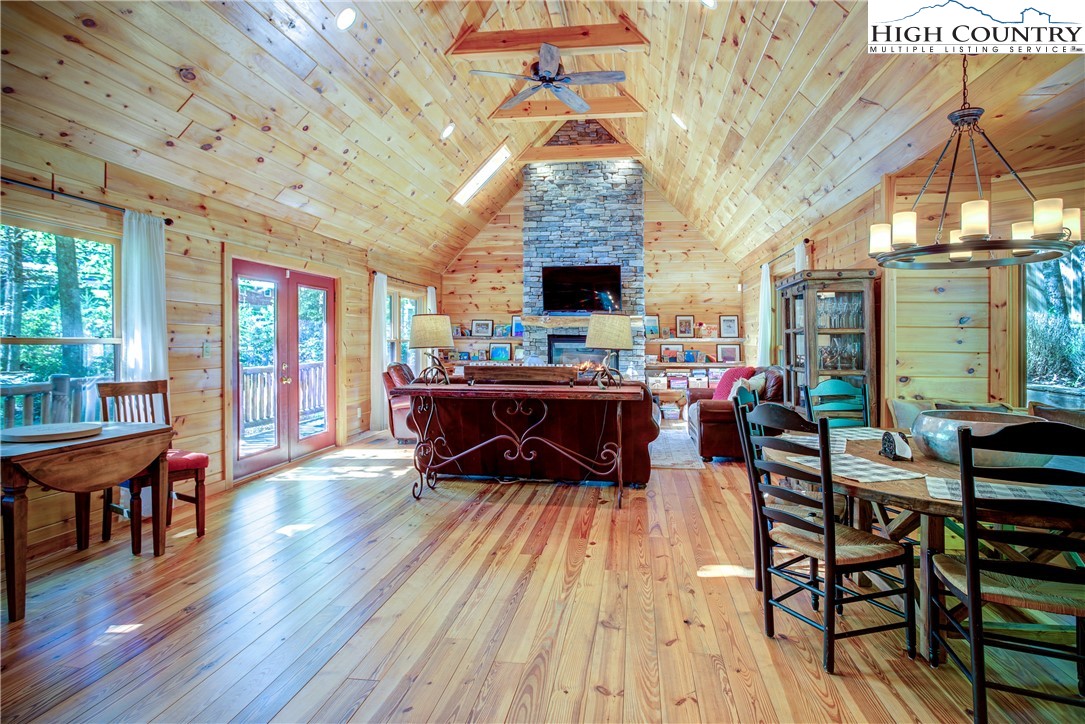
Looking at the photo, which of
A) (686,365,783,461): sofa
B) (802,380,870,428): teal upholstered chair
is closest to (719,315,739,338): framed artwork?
(686,365,783,461): sofa

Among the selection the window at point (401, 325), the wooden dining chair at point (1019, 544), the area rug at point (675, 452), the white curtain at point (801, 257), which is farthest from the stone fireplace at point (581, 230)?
the wooden dining chair at point (1019, 544)

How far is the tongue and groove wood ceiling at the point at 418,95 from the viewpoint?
2.55m

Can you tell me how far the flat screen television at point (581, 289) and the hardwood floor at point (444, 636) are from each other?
5273mm

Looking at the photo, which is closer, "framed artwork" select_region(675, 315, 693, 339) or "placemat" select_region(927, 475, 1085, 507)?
"placemat" select_region(927, 475, 1085, 507)

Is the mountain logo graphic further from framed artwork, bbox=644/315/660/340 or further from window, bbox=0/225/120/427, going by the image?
framed artwork, bbox=644/315/660/340

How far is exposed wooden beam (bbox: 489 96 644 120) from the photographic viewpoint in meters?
5.65

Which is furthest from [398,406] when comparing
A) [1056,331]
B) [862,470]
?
[1056,331]

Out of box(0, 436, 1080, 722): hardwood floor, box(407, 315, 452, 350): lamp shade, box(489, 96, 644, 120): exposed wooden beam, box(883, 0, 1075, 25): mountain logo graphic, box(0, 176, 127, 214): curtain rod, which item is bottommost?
box(0, 436, 1080, 722): hardwood floor

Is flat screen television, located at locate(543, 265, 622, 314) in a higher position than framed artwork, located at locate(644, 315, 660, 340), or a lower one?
higher

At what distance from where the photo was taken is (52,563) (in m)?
2.74

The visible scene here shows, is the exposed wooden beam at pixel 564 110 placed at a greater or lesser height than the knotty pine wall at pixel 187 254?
greater

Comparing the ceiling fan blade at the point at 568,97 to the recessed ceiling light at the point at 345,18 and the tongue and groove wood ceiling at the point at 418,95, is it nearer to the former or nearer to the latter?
the tongue and groove wood ceiling at the point at 418,95

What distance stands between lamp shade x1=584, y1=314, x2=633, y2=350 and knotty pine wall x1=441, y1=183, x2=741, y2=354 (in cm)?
522

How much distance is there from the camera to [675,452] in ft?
18.0
